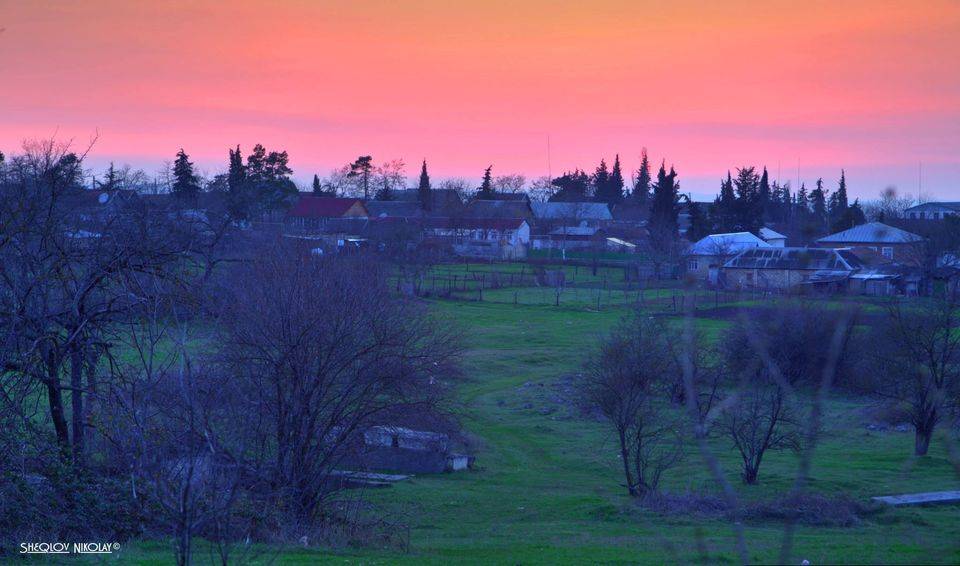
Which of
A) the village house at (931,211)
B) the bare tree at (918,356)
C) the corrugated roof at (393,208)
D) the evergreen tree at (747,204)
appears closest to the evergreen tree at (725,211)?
the evergreen tree at (747,204)

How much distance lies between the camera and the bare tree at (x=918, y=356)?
22505mm

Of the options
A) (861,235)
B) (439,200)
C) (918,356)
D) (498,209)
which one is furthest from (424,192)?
(918,356)

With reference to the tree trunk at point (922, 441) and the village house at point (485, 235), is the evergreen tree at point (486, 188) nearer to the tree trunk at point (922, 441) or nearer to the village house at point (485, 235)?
the village house at point (485, 235)

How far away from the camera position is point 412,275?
59125 mm

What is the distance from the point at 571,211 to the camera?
106m

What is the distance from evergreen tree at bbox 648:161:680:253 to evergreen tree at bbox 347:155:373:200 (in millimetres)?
48739

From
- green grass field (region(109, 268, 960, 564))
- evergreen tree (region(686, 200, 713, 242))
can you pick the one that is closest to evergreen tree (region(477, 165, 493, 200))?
evergreen tree (region(686, 200, 713, 242))

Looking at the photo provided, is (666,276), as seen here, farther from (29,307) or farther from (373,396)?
(29,307)

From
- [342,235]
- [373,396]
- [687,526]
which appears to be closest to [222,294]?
[373,396]

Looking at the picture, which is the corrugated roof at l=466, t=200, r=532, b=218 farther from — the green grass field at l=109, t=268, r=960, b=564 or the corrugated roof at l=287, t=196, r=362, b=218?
the green grass field at l=109, t=268, r=960, b=564

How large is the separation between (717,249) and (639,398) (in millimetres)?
45386

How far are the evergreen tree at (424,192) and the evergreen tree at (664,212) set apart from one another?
1190 inches

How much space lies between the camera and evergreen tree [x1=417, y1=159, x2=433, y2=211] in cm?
10575

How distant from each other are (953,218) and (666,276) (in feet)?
63.8
